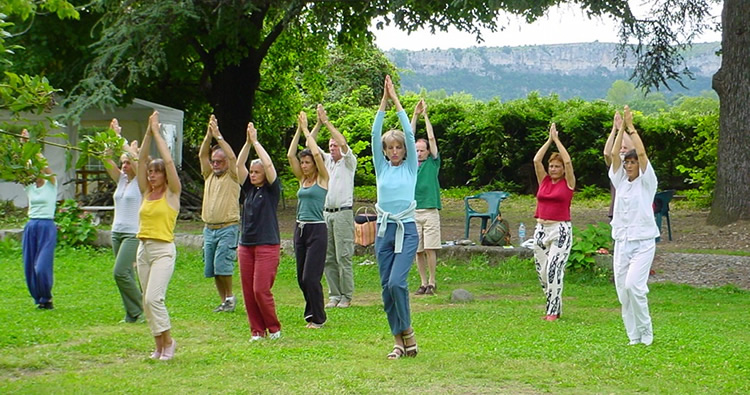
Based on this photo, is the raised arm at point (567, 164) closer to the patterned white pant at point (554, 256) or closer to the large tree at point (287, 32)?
the patterned white pant at point (554, 256)

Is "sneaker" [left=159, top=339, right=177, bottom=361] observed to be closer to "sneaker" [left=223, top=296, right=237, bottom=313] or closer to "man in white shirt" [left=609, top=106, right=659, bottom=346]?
"sneaker" [left=223, top=296, right=237, bottom=313]

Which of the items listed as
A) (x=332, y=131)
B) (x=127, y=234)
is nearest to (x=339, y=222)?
(x=332, y=131)

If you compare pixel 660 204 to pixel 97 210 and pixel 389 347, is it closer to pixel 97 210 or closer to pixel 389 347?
pixel 389 347

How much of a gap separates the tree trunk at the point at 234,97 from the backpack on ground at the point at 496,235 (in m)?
9.08

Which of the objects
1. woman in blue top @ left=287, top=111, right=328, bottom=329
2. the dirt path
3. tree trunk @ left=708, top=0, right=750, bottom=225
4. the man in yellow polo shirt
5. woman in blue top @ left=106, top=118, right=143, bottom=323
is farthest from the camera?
tree trunk @ left=708, top=0, right=750, bottom=225

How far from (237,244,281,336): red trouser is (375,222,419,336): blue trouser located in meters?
1.42

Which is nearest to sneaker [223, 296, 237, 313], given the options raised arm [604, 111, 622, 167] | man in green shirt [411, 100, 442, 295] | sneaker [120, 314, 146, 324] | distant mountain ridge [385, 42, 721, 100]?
sneaker [120, 314, 146, 324]

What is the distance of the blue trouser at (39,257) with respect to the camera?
11.6 m

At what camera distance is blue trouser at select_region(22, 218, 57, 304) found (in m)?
11.6

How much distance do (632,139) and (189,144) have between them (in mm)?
22229

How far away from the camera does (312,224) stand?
1042cm

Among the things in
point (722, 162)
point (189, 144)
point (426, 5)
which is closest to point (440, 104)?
point (189, 144)

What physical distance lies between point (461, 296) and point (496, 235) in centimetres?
336

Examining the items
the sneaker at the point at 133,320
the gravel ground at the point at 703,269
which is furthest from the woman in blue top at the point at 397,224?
the gravel ground at the point at 703,269
